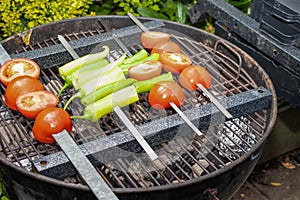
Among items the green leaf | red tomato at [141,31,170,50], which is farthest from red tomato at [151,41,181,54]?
the green leaf

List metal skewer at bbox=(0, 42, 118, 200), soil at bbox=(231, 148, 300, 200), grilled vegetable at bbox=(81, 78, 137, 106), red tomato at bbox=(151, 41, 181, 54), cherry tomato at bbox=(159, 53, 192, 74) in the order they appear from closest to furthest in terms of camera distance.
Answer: metal skewer at bbox=(0, 42, 118, 200) < grilled vegetable at bbox=(81, 78, 137, 106) < cherry tomato at bbox=(159, 53, 192, 74) < red tomato at bbox=(151, 41, 181, 54) < soil at bbox=(231, 148, 300, 200)

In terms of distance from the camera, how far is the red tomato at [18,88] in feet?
9.65

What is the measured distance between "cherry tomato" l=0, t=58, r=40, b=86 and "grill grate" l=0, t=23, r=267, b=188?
0.12 metres

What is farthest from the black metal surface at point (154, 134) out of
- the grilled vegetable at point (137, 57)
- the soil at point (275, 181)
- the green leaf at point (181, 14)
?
the green leaf at point (181, 14)

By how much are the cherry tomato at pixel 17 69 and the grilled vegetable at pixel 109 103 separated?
0.44 m

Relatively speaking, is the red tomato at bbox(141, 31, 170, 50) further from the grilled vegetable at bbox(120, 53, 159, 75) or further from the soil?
the soil

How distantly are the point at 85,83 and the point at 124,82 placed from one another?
0.21 meters

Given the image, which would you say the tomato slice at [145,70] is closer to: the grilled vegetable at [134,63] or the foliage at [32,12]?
the grilled vegetable at [134,63]

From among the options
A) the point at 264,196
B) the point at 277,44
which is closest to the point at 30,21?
the point at 277,44

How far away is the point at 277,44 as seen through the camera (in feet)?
11.5

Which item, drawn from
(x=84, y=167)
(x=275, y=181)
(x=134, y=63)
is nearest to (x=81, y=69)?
(x=134, y=63)

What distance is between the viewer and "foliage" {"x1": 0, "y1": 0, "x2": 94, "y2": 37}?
4406 mm

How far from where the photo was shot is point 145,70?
3.11 meters

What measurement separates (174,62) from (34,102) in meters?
0.81
